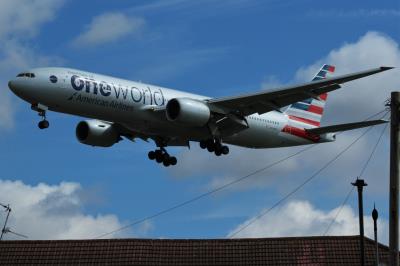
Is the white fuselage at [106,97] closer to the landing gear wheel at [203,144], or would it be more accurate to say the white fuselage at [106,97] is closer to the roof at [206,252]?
the landing gear wheel at [203,144]

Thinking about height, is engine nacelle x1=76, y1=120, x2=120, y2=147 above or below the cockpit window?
above

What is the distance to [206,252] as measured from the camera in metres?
68.4

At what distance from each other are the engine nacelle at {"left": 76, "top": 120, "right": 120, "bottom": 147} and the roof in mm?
18705

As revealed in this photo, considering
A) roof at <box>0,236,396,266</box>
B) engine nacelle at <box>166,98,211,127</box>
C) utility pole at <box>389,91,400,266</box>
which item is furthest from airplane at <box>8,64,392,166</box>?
roof at <box>0,236,396,266</box>

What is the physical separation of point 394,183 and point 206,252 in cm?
4366

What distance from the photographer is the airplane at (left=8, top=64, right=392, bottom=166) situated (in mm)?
43156

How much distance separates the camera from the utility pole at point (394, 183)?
25766mm

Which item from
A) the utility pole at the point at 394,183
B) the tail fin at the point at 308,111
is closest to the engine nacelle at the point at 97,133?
the tail fin at the point at 308,111

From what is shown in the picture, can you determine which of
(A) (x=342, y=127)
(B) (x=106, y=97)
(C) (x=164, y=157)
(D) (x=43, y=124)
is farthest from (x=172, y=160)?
(D) (x=43, y=124)

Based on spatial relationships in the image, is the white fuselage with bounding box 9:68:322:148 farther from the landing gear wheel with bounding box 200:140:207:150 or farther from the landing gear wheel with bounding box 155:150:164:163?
the landing gear wheel with bounding box 155:150:164:163

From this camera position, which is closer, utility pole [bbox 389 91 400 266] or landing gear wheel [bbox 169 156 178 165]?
utility pole [bbox 389 91 400 266]

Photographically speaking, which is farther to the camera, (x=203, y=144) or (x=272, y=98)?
(x=203, y=144)

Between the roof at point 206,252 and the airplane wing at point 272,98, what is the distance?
22.4 m

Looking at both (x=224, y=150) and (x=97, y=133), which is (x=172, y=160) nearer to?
(x=224, y=150)
